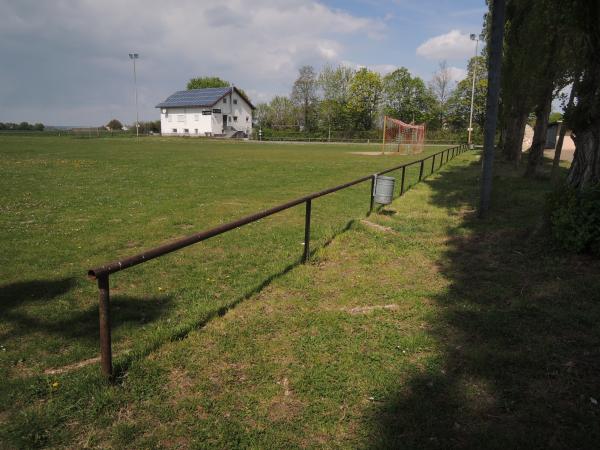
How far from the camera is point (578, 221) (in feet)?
18.5

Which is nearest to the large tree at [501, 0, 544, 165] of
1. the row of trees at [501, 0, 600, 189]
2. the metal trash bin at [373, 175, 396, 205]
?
the row of trees at [501, 0, 600, 189]

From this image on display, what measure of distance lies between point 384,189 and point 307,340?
18.9ft

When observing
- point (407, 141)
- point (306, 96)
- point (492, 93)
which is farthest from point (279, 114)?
point (492, 93)

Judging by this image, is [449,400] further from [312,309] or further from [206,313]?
[206,313]

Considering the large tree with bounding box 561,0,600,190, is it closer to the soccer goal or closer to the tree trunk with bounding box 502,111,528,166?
the tree trunk with bounding box 502,111,528,166

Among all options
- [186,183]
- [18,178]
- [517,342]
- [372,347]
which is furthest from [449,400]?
[18,178]

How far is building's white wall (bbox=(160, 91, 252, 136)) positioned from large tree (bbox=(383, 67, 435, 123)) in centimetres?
2719

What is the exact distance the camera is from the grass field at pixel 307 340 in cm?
281

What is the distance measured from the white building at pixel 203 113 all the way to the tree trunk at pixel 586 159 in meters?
67.7

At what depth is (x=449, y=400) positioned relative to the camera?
3.06m

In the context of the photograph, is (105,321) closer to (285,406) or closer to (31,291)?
(285,406)

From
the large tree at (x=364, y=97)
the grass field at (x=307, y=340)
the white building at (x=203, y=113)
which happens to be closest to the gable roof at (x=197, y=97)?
the white building at (x=203, y=113)

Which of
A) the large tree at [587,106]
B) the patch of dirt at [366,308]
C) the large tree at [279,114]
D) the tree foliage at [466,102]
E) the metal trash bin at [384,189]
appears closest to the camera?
the patch of dirt at [366,308]

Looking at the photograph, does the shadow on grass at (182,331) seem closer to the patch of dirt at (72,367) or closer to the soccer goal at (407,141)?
the patch of dirt at (72,367)
